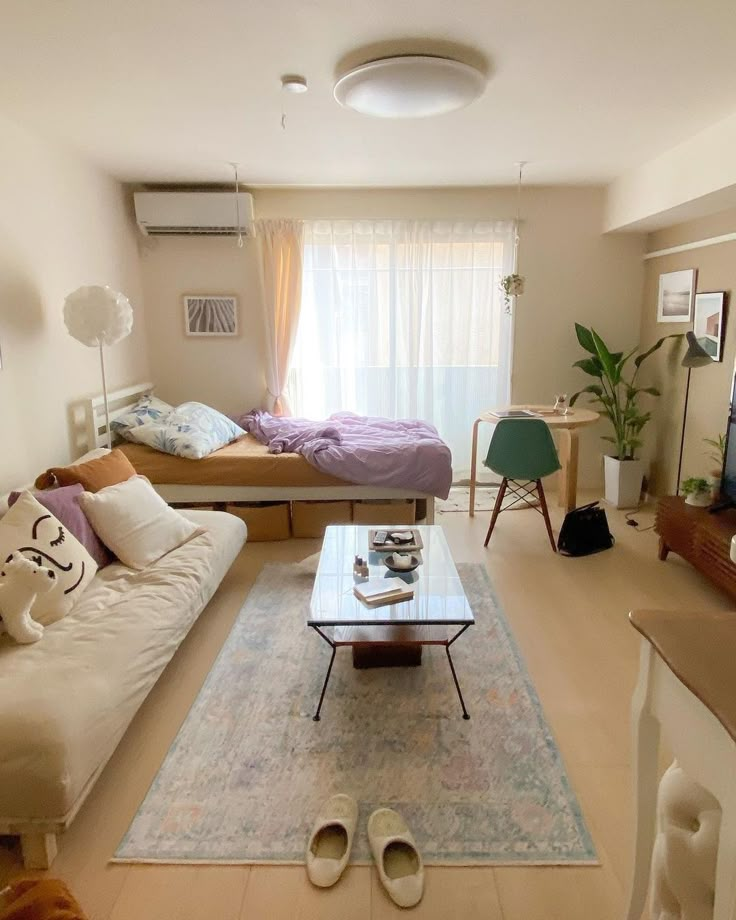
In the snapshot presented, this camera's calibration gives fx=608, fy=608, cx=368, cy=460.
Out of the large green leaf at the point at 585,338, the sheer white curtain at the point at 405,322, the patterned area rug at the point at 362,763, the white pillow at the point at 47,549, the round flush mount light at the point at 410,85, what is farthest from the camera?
the sheer white curtain at the point at 405,322

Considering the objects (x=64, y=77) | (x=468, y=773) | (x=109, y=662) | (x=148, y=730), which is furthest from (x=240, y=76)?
(x=468, y=773)

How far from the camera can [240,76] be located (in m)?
2.44

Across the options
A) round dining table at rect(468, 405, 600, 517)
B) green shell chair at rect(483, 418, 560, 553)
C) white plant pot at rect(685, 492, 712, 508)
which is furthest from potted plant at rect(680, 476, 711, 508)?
round dining table at rect(468, 405, 600, 517)

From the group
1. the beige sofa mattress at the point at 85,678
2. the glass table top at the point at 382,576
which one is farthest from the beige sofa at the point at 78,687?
the glass table top at the point at 382,576

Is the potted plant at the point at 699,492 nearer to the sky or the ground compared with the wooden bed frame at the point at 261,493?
nearer to the sky

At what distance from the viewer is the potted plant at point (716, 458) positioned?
3346 millimetres

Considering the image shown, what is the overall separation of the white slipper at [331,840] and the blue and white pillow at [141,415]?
2803mm

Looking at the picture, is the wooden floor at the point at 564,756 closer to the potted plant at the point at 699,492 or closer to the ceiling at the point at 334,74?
the potted plant at the point at 699,492

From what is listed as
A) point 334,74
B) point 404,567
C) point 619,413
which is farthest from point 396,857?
point 619,413

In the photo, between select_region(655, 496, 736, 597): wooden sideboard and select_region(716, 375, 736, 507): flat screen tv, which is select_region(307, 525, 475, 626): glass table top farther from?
select_region(716, 375, 736, 507): flat screen tv

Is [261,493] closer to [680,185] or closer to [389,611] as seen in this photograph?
[389,611]

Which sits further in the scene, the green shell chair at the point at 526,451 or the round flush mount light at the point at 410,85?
the green shell chair at the point at 526,451

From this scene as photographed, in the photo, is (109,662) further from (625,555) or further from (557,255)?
(557,255)

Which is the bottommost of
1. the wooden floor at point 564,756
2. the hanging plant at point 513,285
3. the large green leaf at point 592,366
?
the wooden floor at point 564,756
